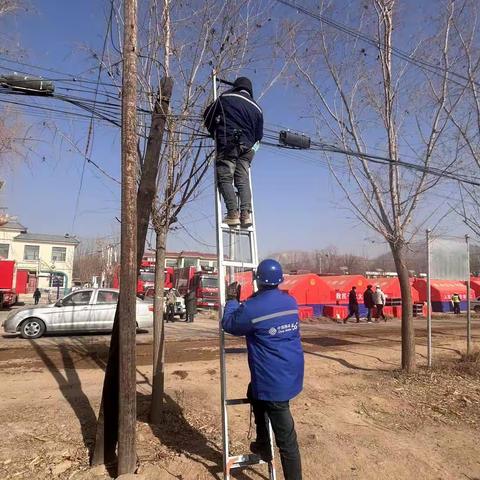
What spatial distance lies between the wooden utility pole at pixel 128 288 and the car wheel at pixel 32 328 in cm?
1214

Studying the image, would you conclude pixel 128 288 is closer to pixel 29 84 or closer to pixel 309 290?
pixel 29 84

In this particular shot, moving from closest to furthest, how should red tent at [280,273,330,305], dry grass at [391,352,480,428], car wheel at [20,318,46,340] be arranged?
dry grass at [391,352,480,428], car wheel at [20,318,46,340], red tent at [280,273,330,305]

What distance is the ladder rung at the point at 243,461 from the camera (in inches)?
170

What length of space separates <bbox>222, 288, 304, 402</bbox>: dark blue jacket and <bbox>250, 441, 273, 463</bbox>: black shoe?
26.6 inches

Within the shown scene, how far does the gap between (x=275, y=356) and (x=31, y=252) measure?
72744 millimetres

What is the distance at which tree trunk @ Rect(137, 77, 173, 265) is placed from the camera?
19.2 feet

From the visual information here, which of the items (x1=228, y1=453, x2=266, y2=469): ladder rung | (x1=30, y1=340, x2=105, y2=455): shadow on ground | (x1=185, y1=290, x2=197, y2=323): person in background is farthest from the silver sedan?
(x1=228, y1=453, x2=266, y2=469): ladder rung

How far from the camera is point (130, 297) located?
16.1 ft

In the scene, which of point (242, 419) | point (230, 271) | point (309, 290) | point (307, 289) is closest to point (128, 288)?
point (230, 271)

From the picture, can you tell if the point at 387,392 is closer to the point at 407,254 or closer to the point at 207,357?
the point at 407,254

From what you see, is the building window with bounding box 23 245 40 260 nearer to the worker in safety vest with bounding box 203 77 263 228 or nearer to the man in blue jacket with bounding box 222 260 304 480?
the worker in safety vest with bounding box 203 77 263 228

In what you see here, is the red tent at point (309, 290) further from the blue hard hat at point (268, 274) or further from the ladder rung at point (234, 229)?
the blue hard hat at point (268, 274)

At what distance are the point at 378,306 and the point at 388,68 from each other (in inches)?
717

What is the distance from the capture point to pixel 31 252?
69.6 meters
